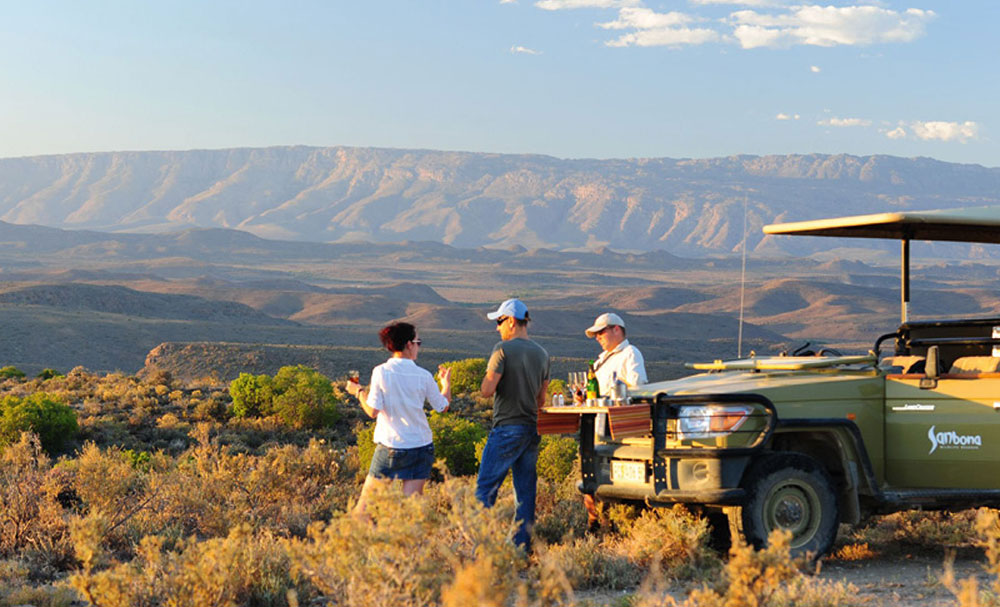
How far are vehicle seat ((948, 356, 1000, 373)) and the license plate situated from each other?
257cm

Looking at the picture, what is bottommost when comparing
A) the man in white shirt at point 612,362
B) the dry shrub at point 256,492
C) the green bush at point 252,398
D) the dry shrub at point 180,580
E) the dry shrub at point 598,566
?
the green bush at point 252,398

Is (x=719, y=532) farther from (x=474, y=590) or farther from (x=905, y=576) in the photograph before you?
(x=474, y=590)

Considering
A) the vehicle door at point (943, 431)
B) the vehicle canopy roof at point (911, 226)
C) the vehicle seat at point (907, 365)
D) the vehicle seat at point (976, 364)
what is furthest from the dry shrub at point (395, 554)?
the vehicle seat at point (976, 364)

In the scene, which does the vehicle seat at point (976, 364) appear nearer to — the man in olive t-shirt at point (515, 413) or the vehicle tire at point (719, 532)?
the vehicle tire at point (719, 532)

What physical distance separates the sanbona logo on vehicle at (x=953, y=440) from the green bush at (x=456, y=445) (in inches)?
330

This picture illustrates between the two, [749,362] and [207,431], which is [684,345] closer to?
[207,431]

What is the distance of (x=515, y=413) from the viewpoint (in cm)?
842

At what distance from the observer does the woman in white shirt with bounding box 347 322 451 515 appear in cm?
780

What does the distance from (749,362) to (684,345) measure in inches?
2364

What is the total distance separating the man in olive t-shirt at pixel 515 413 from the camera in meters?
8.40

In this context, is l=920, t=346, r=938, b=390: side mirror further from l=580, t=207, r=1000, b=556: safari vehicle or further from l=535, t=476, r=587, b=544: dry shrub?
l=535, t=476, r=587, b=544: dry shrub

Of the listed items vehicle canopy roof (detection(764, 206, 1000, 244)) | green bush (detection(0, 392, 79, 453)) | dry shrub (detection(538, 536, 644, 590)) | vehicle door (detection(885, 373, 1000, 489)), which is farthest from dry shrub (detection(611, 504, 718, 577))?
green bush (detection(0, 392, 79, 453))

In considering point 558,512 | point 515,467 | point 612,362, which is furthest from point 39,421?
point 612,362

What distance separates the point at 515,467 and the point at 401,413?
3.73ft
